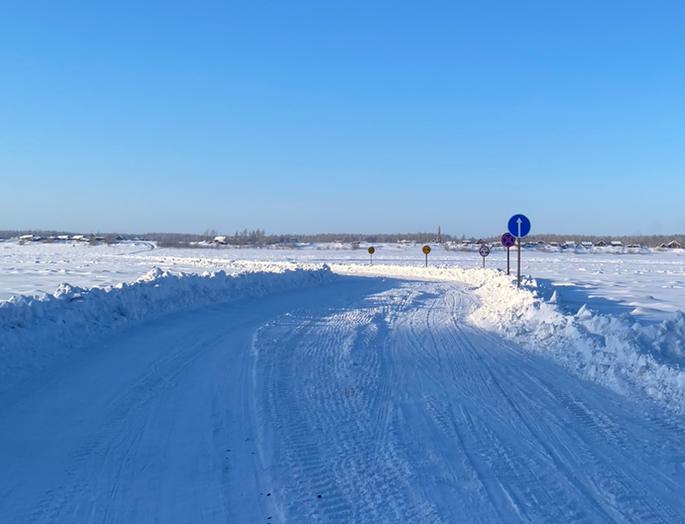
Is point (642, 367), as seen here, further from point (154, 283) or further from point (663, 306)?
point (154, 283)

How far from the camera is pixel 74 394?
8695 millimetres

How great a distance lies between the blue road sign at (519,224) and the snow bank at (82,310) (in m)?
10.6

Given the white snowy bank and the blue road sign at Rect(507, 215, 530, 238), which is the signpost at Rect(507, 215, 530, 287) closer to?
the blue road sign at Rect(507, 215, 530, 238)

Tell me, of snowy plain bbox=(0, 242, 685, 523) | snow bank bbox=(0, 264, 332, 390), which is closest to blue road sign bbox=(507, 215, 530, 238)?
snowy plain bbox=(0, 242, 685, 523)

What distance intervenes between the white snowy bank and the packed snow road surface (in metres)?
0.43

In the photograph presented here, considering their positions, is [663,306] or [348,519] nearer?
[348,519]

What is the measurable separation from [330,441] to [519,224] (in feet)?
51.9

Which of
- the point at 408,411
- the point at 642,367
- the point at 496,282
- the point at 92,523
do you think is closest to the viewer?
the point at 92,523

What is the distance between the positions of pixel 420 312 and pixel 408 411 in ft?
38.4

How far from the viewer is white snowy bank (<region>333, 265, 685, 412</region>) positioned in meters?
8.94

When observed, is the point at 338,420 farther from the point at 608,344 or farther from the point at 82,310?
the point at 82,310

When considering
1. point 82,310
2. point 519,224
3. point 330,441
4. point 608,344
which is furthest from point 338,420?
point 519,224

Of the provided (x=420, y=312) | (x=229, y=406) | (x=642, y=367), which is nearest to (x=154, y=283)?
(x=420, y=312)

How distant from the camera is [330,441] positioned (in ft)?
21.6
